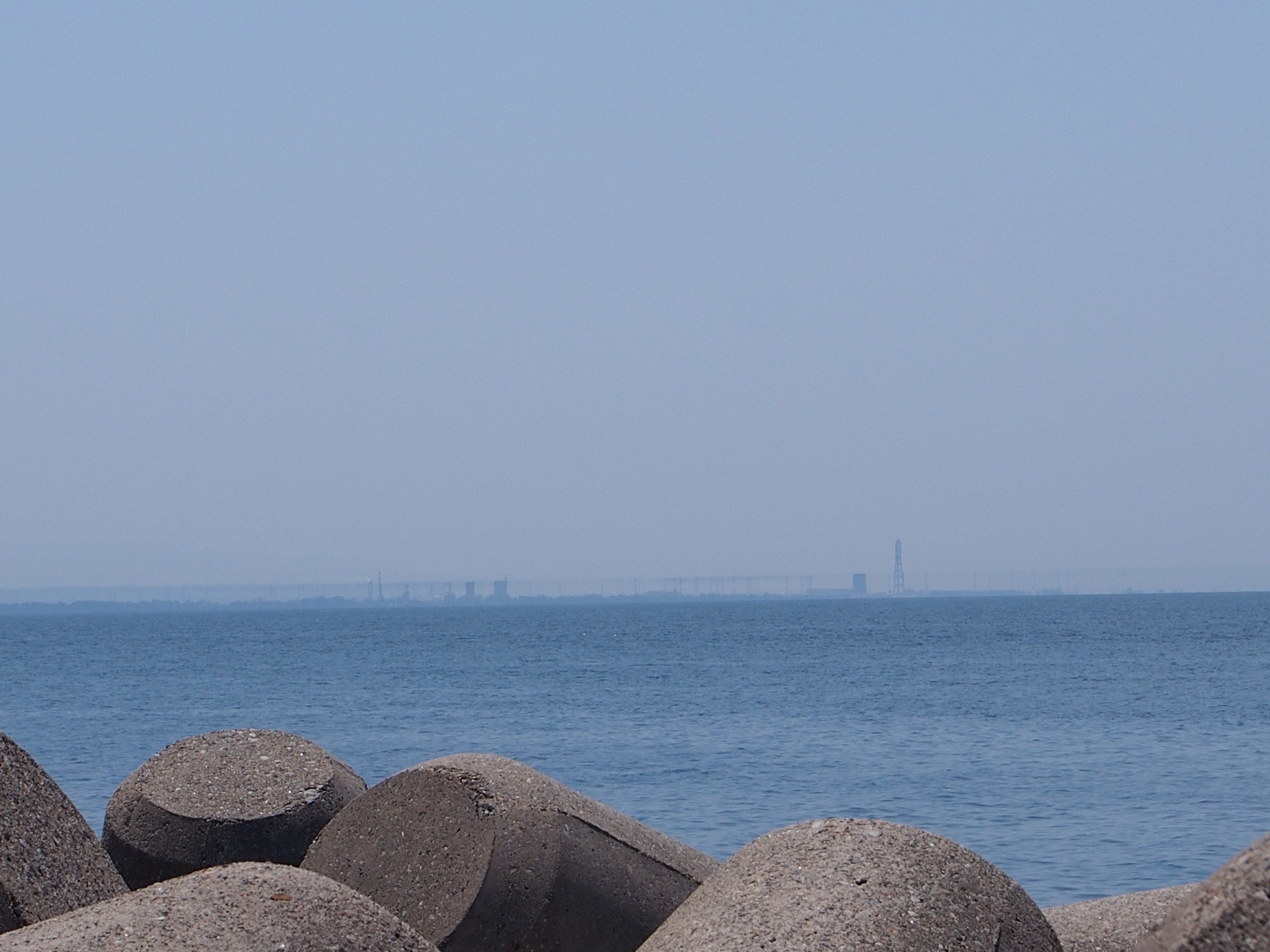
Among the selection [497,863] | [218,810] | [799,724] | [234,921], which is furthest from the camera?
[799,724]

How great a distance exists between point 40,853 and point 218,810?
2287 millimetres

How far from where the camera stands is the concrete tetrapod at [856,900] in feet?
14.8

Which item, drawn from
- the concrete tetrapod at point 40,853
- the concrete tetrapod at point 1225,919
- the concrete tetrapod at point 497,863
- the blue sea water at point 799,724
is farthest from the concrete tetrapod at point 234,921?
the blue sea water at point 799,724

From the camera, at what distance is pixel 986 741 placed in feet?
98.3

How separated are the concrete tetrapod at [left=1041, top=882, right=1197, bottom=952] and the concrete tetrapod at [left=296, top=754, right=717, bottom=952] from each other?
5.32 ft

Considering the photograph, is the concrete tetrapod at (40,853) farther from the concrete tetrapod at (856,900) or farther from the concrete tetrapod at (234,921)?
the concrete tetrapod at (856,900)

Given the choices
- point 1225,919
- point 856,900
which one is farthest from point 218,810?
point 1225,919

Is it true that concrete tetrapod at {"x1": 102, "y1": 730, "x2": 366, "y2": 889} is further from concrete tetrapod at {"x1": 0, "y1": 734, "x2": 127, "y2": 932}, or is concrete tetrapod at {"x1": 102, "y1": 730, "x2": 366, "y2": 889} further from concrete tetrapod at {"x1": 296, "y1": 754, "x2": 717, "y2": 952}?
concrete tetrapod at {"x1": 0, "y1": 734, "x2": 127, "y2": 932}

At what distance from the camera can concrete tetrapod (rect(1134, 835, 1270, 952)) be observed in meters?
3.06

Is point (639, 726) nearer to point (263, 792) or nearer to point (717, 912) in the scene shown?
point (263, 792)

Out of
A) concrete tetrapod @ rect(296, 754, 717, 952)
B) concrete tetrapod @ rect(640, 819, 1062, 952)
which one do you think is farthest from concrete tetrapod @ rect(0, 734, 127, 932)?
concrete tetrapod @ rect(640, 819, 1062, 952)

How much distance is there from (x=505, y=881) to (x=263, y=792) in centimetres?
226

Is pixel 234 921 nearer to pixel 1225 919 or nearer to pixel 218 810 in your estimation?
pixel 1225 919

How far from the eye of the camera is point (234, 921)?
4.15 meters
